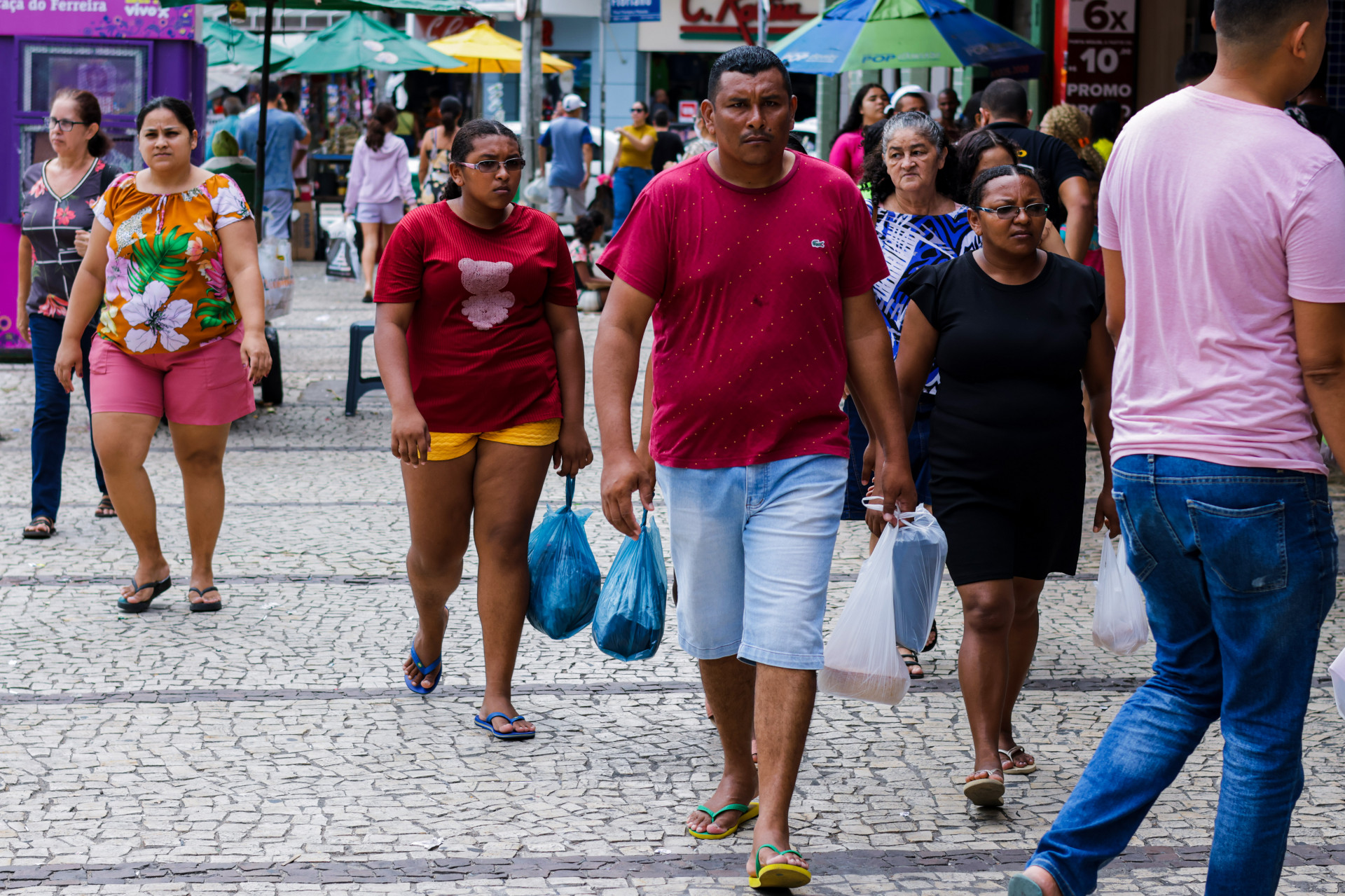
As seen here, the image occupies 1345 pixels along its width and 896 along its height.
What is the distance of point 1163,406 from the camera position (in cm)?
294

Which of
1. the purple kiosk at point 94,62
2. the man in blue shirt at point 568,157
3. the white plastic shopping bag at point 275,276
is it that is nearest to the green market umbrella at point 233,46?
the man in blue shirt at point 568,157

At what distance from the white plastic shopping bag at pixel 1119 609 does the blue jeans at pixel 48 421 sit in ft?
14.5

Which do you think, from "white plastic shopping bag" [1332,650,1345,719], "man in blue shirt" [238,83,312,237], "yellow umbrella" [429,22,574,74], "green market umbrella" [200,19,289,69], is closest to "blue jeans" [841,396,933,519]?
"white plastic shopping bag" [1332,650,1345,719]

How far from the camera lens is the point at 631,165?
663 inches

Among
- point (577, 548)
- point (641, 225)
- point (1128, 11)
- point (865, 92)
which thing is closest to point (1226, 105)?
point (641, 225)

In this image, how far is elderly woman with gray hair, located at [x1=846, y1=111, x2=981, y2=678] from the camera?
4.82 m

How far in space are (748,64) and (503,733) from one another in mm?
1966

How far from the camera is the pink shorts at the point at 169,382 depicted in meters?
5.64

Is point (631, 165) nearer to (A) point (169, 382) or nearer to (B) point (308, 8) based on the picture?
(B) point (308, 8)

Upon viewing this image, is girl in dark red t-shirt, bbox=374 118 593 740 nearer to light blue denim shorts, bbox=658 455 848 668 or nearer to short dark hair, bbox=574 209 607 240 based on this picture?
light blue denim shorts, bbox=658 455 848 668

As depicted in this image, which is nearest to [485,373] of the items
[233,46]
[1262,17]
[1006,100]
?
[1262,17]

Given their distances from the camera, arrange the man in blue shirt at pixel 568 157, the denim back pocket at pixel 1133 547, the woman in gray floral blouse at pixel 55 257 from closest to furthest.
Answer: the denim back pocket at pixel 1133 547
the woman in gray floral blouse at pixel 55 257
the man in blue shirt at pixel 568 157

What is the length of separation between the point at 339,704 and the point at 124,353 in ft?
5.61

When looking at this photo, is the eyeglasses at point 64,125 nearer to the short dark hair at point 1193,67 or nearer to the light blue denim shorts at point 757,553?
the light blue denim shorts at point 757,553
